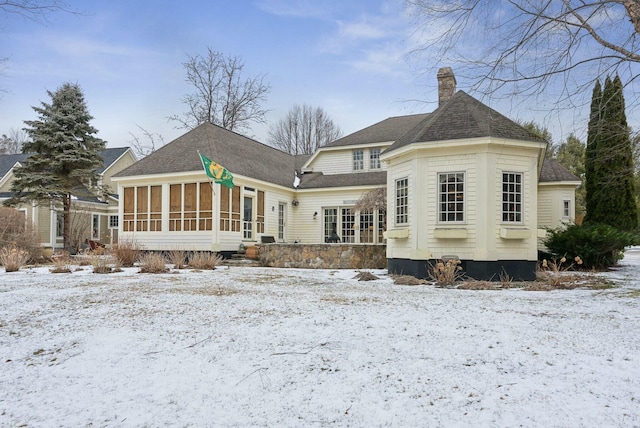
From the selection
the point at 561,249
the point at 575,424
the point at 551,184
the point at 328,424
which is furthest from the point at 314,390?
the point at 551,184

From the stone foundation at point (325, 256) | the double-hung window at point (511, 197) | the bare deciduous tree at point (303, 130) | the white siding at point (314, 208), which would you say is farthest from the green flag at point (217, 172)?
the bare deciduous tree at point (303, 130)

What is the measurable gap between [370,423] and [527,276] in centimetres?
897

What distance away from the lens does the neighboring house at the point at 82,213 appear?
2311 centimetres

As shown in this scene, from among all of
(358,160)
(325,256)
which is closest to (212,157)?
(325,256)

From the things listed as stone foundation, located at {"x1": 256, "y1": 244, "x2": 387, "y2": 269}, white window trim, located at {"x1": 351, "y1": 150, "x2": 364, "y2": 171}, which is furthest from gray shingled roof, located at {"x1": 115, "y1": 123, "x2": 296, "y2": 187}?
stone foundation, located at {"x1": 256, "y1": 244, "x2": 387, "y2": 269}

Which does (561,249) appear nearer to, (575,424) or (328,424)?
(575,424)

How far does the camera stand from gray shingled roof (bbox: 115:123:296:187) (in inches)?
621

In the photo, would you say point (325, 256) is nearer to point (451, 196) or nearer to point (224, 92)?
point (451, 196)

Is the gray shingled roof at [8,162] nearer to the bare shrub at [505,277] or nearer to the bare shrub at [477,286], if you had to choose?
the bare shrub at [477,286]

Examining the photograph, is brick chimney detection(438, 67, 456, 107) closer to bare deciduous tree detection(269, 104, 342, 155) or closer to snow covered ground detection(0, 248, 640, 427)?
snow covered ground detection(0, 248, 640, 427)

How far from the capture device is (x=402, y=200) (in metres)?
11.8

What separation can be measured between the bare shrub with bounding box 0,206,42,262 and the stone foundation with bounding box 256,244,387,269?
737cm

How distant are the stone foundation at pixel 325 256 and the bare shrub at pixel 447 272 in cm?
344

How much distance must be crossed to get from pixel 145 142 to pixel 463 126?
28.9 metres
